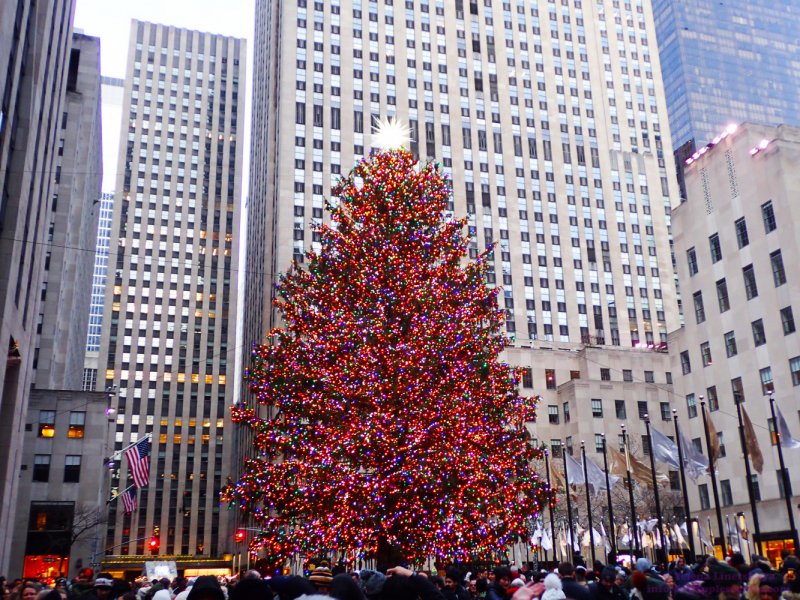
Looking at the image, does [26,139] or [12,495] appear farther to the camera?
[12,495]

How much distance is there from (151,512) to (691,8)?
160374mm

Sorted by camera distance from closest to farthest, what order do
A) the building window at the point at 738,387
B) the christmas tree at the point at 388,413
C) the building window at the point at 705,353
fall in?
the christmas tree at the point at 388,413 → the building window at the point at 738,387 → the building window at the point at 705,353

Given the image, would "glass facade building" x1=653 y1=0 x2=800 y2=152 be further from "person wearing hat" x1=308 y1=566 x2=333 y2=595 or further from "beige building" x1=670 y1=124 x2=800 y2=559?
"person wearing hat" x1=308 y1=566 x2=333 y2=595

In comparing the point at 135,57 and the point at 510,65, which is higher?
the point at 135,57

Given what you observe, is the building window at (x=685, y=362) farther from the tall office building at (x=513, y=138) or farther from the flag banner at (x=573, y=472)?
the tall office building at (x=513, y=138)

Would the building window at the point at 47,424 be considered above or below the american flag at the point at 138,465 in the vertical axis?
above

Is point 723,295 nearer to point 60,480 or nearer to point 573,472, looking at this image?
point 573,472

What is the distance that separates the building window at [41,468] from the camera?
180 ft

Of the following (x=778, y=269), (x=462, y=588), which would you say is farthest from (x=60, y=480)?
(x=462, y=588)

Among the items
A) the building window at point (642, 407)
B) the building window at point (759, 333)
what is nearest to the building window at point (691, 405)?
the building window at point (759, 333)

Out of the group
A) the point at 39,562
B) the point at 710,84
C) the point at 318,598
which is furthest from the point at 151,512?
the point at 710,84

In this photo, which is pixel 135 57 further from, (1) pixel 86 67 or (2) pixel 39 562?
(2) pixel 39 562

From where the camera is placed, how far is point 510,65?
112 m

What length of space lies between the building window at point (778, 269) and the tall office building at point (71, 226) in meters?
45.7
